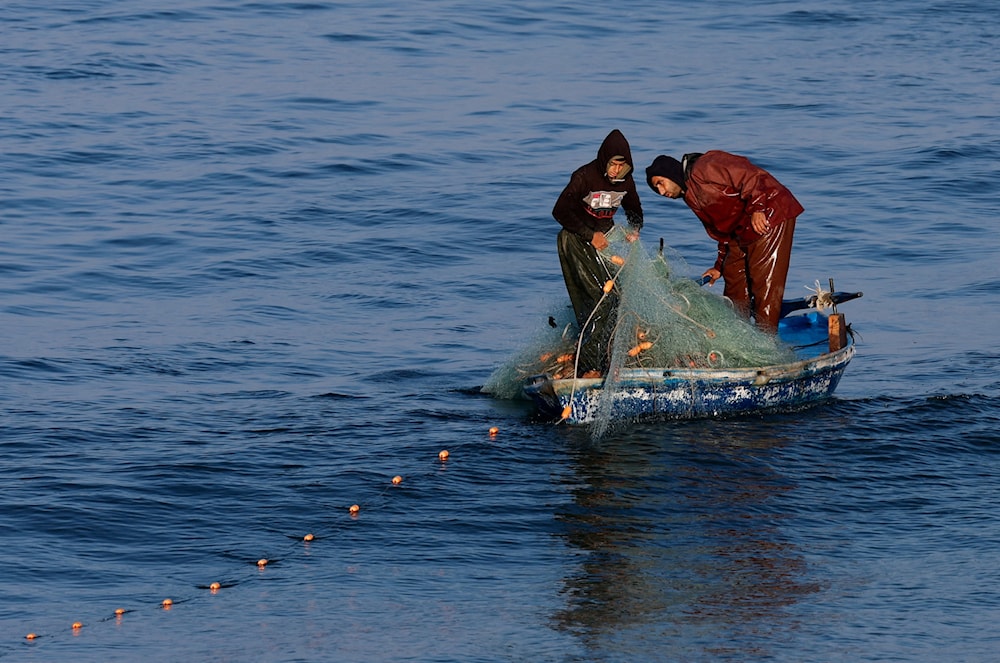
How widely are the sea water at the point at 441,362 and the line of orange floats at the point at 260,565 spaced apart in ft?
0.11

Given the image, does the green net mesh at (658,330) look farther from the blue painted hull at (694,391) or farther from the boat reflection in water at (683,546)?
the boat reflection in water at (683,546)

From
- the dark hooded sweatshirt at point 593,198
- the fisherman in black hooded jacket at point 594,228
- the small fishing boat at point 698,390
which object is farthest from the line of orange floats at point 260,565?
the dark hooded sweatshirt at point 593,198

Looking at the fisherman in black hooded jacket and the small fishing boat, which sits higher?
the fisherman in black hooded jacket

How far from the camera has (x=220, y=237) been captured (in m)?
16.6

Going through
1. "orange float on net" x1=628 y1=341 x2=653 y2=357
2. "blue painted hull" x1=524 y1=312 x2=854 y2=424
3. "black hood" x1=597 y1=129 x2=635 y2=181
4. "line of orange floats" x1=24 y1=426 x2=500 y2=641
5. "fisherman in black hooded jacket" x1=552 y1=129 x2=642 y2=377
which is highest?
"black hood" x1=597 y1=129 x2=635 y2=181

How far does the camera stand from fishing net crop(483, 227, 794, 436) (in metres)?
10.1

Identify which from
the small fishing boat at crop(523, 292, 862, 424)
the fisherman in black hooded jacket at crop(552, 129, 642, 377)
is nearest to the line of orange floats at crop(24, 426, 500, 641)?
the small fishing boat at crop(523, 292, 862, 424)

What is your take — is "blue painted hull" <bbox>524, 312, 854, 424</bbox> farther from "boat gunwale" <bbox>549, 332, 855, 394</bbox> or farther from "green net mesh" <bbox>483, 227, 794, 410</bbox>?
"green net mesh" <bbox>483, 227, 794, 410</bbox>

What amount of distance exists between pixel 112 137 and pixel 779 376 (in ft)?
42.0

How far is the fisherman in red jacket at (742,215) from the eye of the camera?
10344mm

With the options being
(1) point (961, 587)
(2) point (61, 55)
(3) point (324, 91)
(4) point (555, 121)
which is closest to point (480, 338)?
(1) point (961, 587)

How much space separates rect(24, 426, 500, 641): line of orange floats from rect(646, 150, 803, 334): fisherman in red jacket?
1.96m

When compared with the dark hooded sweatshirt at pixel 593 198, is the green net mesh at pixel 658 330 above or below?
below

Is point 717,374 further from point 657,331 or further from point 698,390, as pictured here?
point 657,331
